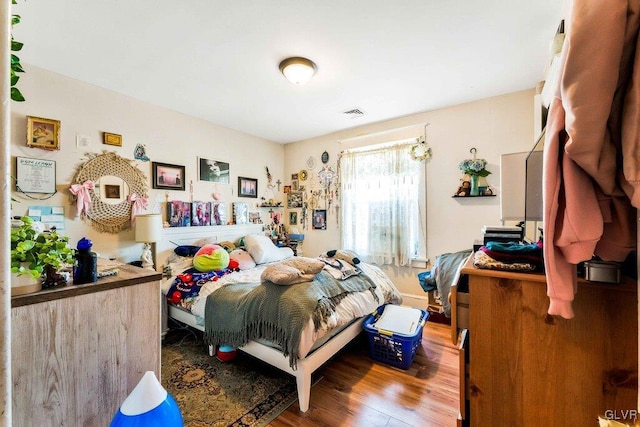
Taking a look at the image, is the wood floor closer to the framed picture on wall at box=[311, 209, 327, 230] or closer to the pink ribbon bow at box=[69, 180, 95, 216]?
the framed picture on wall at box=[311, 209, 327, 230]

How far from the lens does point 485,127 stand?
2.88 meters

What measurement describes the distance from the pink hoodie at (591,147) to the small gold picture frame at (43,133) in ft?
10.8

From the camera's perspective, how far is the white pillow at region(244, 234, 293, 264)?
3.18 metres

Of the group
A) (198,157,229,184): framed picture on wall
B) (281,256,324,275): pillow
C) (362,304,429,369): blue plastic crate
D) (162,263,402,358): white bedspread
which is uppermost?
(198,157,229,184): framed picture on wall

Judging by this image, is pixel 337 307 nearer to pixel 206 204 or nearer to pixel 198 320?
pixel 198 320

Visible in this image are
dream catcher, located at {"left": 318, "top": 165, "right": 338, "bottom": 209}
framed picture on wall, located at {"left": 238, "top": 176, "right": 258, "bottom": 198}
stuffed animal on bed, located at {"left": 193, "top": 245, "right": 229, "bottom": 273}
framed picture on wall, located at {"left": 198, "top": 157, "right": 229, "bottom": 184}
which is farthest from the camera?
dream catcher, located at {"left": 318, "top": 165, "right": 338, "bottom": 209}

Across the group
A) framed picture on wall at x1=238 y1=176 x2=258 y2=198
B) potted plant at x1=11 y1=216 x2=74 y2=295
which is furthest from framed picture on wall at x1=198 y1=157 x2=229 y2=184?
potted plant at x1=11 y1=216 x2=74 y2=295

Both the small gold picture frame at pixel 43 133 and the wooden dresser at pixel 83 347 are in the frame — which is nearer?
the wooden dresser at pixel 83 347

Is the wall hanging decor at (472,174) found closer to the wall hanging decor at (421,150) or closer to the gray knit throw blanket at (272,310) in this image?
the wall hanging decor at (421,150)

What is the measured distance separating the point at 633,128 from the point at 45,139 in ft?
11.2

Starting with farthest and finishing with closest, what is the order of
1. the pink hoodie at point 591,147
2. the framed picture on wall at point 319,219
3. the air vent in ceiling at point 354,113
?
1. the framed picture on wall at point 319,219
2. the air vent in ceiling at point 354,113
3. the pink hoodie at point 591,147

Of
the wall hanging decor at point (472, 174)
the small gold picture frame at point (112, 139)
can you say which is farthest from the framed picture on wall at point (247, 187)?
the wall hanging decor at point (472, 174)

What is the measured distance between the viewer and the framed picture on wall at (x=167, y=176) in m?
2.90

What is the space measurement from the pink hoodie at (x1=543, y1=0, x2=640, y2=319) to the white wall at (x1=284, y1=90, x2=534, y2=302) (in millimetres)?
2385
